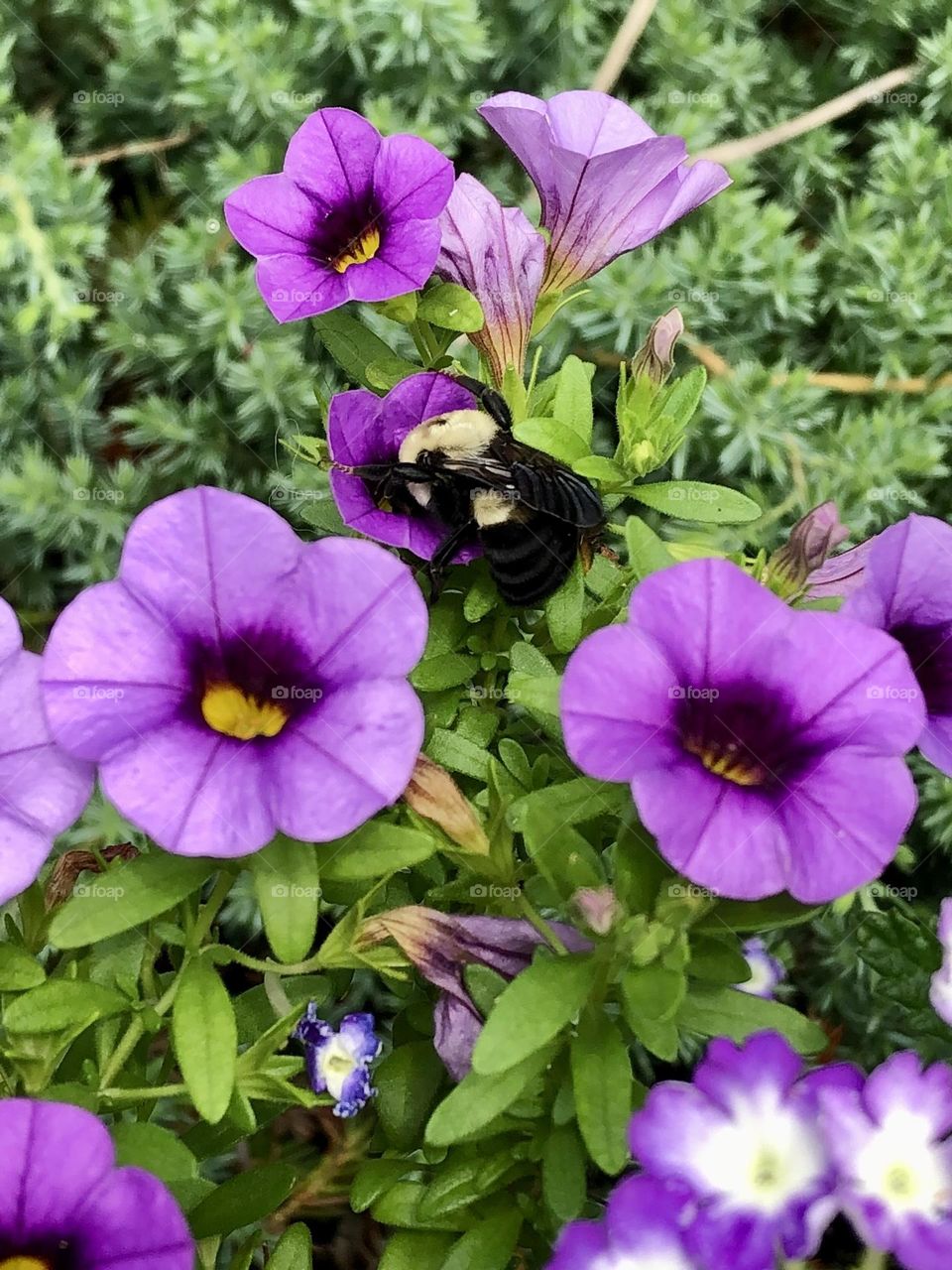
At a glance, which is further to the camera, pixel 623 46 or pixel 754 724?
pixel 623 46

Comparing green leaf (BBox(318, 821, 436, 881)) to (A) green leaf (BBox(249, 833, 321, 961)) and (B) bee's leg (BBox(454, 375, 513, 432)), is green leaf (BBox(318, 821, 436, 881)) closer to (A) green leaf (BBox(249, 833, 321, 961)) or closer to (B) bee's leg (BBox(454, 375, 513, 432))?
(A) green leaf (BBox(249, 833, 321, 961))

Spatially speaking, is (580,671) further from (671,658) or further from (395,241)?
(395,241)

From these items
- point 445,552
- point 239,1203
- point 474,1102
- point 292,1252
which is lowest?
point 292,1252

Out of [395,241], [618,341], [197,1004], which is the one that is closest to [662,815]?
[197,1004]

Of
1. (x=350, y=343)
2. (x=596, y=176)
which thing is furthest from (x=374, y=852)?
(x=596, y=176)

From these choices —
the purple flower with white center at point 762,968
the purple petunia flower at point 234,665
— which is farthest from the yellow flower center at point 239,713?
the purple flower with white center at point 762,968

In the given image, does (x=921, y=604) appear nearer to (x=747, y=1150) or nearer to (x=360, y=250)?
(x=747, y=1150)
